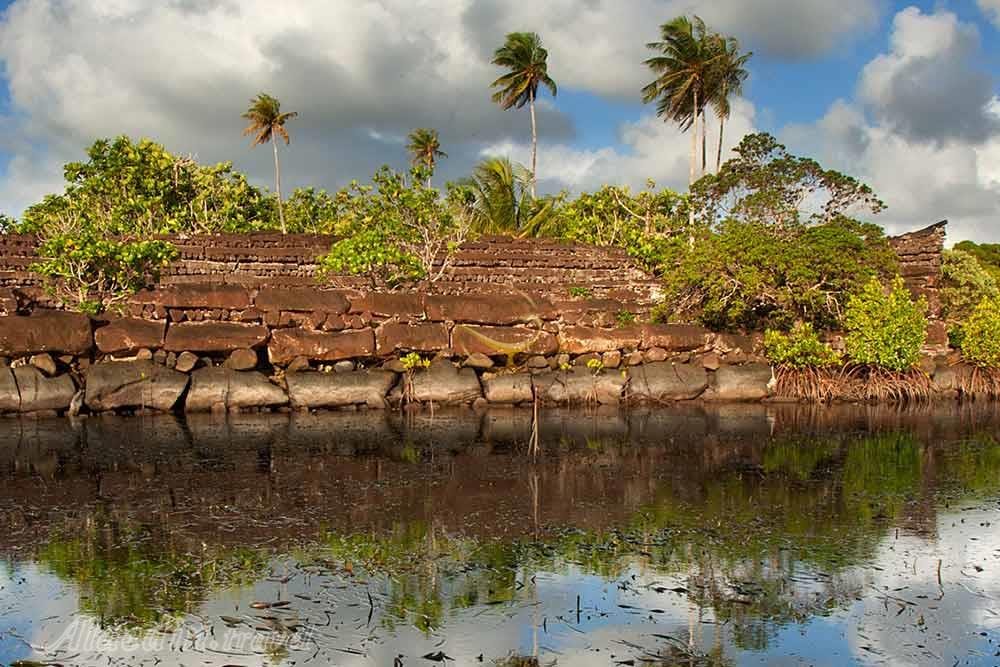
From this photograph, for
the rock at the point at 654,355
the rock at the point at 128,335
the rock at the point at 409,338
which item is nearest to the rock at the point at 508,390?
the rock at the point at 409,338

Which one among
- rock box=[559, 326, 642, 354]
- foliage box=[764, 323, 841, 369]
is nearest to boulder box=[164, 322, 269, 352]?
rock box=[559, 326, 642, 354]

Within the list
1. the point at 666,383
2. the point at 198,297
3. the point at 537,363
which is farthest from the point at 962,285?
the point at 198,297

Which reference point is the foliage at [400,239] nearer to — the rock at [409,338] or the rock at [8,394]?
the rock at [409,338]

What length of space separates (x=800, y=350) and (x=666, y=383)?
2.85m

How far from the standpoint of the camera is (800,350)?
17.8 m

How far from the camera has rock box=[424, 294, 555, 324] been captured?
18125 millimetres

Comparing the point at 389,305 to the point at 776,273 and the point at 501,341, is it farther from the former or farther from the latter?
the point at 776,273

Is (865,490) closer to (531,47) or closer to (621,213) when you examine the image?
(621,213)

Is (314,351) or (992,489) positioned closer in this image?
(992,489)

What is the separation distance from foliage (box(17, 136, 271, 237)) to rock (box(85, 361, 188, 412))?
10908 mm

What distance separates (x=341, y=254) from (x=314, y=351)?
2591 millimetres

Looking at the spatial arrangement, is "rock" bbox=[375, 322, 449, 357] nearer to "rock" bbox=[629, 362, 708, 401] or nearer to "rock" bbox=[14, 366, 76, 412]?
"rock" bbox=[629, 362, 708, 401]

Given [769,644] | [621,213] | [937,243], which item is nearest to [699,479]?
[769,644]

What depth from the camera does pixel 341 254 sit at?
732 inches
